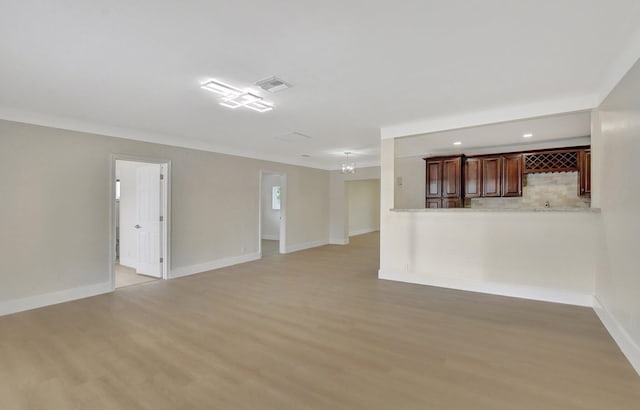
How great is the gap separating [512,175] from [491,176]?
1.23 ft

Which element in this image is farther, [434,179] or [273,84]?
[434,179]

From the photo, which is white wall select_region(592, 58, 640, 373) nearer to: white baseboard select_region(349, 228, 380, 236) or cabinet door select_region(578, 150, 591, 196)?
cabinet door select_region(578, 150, 591, 196)

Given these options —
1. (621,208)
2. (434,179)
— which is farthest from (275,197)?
(621,208)

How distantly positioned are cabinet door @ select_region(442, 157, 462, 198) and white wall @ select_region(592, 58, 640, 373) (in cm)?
301

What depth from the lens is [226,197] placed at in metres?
6.40

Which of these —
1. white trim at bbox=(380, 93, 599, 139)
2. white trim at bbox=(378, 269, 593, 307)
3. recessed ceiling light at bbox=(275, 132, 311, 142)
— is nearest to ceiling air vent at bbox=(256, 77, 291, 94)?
recessed ceiling light at bbox=(275, 132, 311, 142)

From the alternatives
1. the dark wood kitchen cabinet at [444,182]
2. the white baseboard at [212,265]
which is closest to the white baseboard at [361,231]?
the dark wood kitchen cabinet at [444,182]

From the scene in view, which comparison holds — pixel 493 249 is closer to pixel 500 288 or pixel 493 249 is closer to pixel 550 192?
pixel 500 288

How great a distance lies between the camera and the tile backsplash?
5816 millimetres

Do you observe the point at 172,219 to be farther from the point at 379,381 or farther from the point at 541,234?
the point at 541,234

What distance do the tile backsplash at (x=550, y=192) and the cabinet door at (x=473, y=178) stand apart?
1.96 feet

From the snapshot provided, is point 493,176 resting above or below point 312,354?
above

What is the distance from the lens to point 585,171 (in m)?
5.47

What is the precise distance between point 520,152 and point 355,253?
14.1 ft
